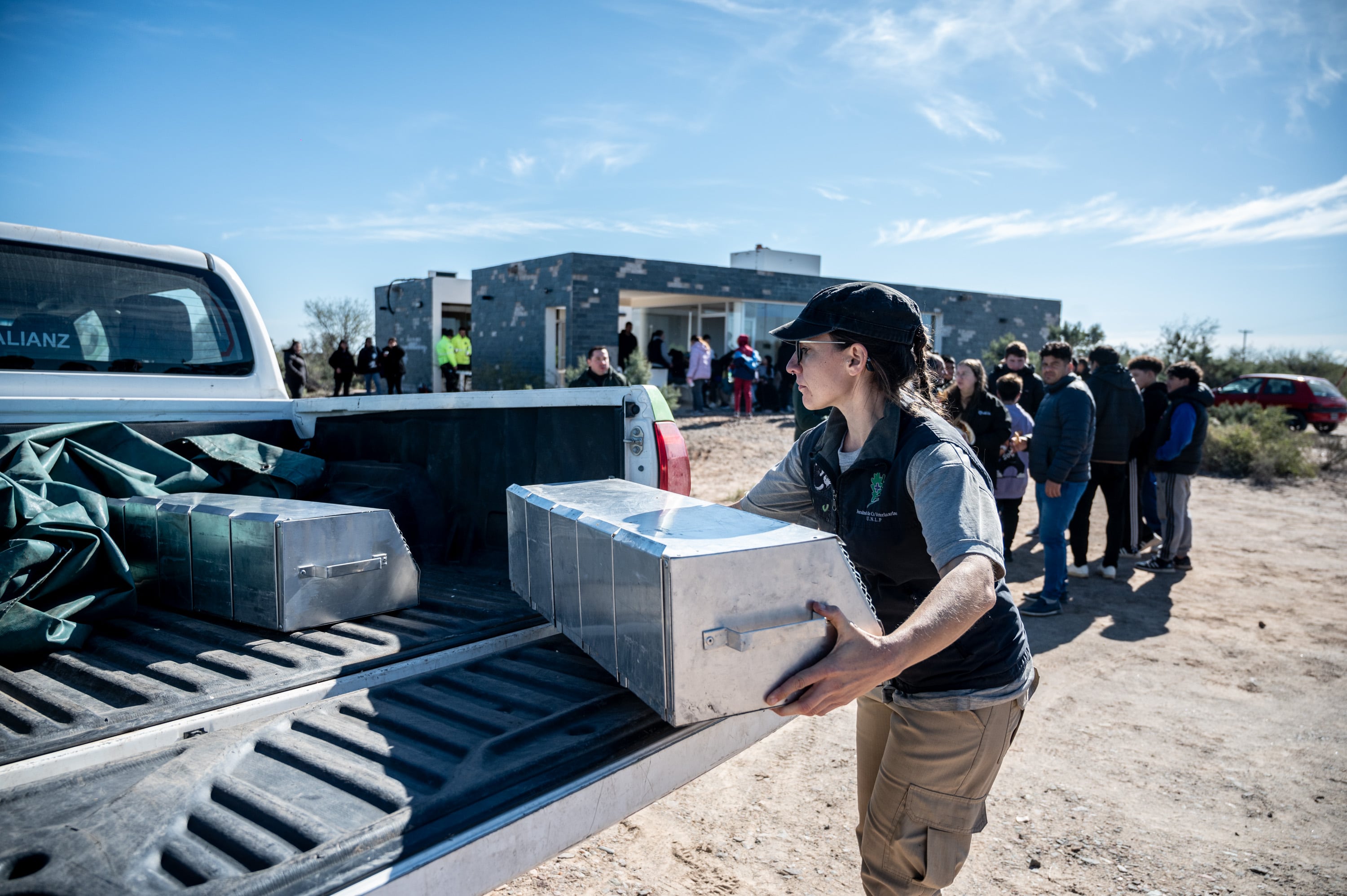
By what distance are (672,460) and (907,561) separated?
3.31 feet

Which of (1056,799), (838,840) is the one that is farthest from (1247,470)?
(838,840)

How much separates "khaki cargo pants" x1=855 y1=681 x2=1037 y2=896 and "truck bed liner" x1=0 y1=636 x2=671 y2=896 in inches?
23.5

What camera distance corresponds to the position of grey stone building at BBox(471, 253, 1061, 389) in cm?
1984

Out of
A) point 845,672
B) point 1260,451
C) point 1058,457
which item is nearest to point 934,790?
Result: point 845,672

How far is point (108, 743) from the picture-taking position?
66.7 inches

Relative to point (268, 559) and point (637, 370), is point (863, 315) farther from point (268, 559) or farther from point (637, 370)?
point (637, 370)

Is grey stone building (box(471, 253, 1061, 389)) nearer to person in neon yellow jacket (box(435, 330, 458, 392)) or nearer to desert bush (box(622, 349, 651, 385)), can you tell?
person in neon yellow jacket (box(435, 330, 458, 392))

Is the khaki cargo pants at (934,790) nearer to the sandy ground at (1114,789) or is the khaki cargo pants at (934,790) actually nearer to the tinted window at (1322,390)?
the sandy ground at (1114,789)

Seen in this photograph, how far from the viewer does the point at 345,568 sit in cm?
257

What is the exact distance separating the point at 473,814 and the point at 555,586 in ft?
2.66

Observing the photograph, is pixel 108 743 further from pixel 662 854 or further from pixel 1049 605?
pixel 1049 605

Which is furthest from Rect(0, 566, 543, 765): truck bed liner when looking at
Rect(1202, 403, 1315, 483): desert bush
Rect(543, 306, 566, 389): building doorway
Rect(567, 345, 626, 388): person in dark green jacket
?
Rect(543, 306, 566, 389): building doorway

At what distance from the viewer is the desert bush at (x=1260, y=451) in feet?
42.1

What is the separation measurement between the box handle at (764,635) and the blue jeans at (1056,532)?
500cm
